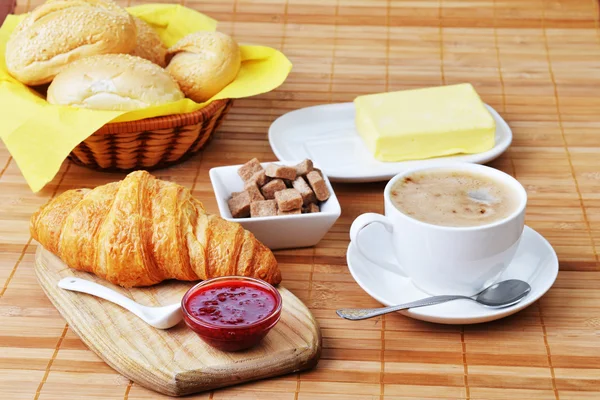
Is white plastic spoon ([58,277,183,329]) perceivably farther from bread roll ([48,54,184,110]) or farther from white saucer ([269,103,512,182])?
white saucer ([269,103,512,182])

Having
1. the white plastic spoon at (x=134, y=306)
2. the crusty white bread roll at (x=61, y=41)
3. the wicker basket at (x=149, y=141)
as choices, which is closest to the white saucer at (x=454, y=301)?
the white plastic spoon at (x=134, y=306)

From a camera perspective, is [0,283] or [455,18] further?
[455,18]

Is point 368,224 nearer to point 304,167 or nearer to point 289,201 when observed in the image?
point 289,201

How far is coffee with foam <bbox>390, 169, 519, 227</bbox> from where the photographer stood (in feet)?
5.06

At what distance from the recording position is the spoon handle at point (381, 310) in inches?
59.1

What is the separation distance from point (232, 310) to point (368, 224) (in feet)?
1.05

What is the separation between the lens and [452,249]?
4.92 ft

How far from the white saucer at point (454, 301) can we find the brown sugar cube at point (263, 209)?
0.20m

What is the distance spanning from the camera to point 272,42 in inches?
113

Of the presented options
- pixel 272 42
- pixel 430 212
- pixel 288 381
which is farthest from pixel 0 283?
pixel 272 42

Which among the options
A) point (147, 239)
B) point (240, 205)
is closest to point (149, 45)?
point (240, 205)

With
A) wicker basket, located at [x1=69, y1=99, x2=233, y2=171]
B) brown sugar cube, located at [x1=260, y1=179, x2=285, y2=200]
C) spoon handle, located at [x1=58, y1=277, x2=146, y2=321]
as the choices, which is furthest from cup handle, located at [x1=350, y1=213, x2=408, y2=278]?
wicker basket, located at [x1=69, y1=99, x2=233, y2=171]

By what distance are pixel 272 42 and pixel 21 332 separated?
5.13ft

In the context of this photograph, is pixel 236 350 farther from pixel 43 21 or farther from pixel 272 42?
pixel 272 42
